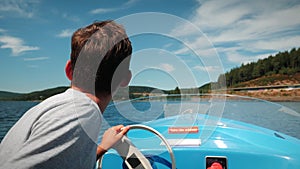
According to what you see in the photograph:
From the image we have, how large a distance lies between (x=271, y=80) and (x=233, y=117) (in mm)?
52524

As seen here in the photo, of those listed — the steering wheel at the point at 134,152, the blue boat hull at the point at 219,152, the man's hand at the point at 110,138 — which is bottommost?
the blue boat hull at the point at 219,152

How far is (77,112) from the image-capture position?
0.65 meters

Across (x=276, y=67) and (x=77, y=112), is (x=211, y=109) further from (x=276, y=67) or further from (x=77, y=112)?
(x=276, y=67)

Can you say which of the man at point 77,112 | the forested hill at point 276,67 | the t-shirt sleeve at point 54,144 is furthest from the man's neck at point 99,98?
the forested hill at point 276,67

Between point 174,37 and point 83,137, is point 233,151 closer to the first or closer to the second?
point 174,37

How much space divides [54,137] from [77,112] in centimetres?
8

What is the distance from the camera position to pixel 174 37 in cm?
123

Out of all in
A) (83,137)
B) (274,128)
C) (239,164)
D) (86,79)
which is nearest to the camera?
(83,137)

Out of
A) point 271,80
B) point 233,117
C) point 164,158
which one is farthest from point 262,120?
point 271,80

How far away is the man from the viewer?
0.61 metres

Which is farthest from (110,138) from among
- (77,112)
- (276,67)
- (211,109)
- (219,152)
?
(276,67)

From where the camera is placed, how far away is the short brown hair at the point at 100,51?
2.60ft

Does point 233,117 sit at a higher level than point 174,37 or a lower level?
lower

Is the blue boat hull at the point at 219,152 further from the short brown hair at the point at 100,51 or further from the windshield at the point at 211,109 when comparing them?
the short brown hair at the point at 100,51
